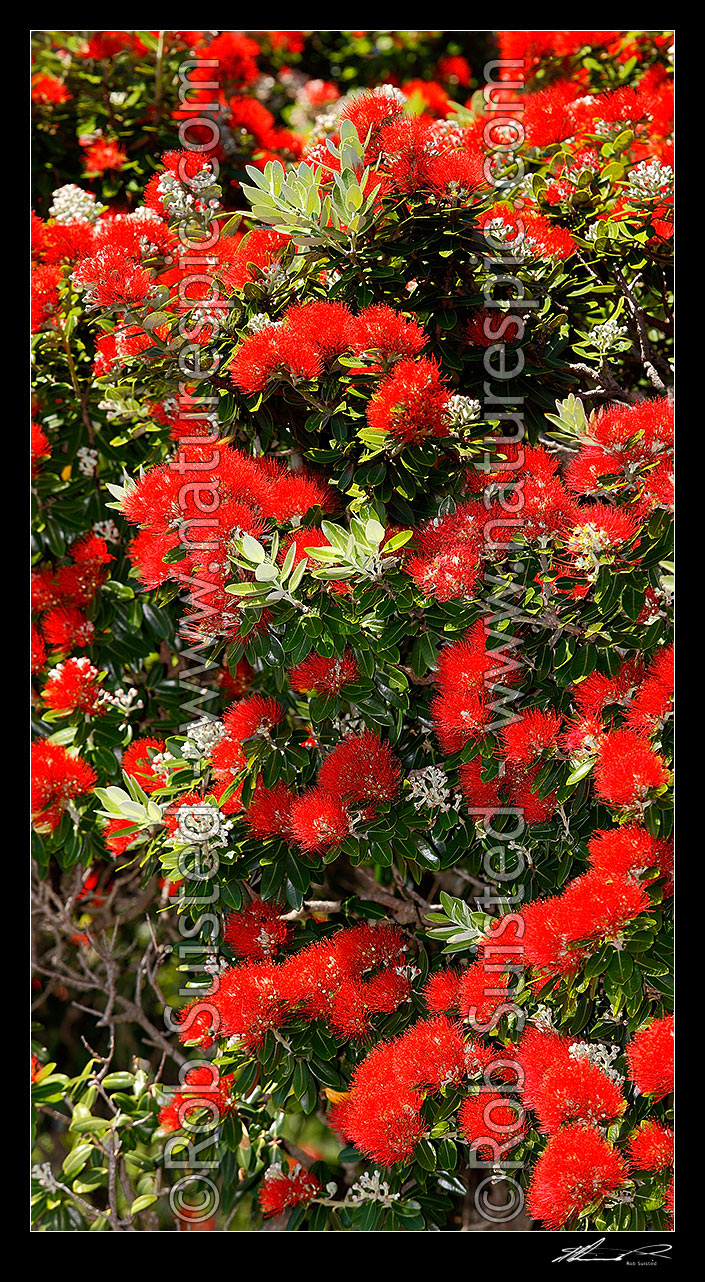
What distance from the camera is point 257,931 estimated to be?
203cm

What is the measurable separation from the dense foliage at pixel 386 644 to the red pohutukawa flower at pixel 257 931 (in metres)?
0.01

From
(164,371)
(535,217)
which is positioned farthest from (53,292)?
(535,217)

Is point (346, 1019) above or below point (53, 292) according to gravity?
below

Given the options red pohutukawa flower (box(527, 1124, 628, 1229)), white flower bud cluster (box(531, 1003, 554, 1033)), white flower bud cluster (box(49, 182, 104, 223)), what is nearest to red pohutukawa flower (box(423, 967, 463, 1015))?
white flower bud cluster (box(531, 1003, 554, 1033))

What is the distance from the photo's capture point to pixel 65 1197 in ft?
7.70

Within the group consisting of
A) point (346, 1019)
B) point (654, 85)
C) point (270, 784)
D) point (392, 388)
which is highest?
point (654, 85)

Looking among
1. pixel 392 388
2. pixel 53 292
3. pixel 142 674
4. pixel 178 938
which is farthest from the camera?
pixel 178 938

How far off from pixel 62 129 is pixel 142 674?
167cm

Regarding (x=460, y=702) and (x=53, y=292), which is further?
(x=53, y=292)

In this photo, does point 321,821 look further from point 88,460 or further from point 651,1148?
point 88,460

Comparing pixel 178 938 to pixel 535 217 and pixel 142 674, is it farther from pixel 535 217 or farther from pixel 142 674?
pixel 535 217

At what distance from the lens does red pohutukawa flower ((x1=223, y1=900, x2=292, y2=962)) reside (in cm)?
202
